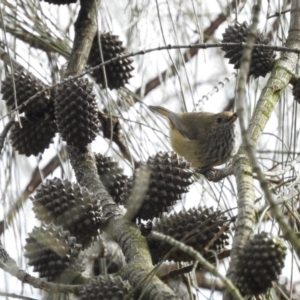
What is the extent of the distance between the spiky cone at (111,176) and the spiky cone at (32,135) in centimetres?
15

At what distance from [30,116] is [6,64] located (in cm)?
39

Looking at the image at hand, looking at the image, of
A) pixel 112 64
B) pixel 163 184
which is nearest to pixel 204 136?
pixel 112 64

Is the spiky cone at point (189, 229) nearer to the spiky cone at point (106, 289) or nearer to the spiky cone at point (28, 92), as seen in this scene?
the spiky cone at point (106, 289)

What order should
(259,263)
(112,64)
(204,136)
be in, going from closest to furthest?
(259,263)
(112,64)
(204,136)

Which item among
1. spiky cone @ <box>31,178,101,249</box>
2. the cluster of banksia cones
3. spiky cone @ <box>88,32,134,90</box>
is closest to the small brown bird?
spiky cone @ <box>88,32,134,90</box>

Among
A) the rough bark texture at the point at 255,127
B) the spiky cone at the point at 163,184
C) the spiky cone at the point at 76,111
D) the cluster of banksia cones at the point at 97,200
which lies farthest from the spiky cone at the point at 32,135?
the rough bark texture at the point at 255,127

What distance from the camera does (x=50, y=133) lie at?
1974 millimetres

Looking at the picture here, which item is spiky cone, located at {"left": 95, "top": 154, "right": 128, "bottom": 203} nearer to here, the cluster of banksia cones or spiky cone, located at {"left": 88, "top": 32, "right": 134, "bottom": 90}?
the cluster of banksia cones

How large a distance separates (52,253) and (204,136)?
A: 7.15 ft

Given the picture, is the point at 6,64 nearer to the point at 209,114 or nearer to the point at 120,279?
the point at 120,279

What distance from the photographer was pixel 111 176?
6.09 ft

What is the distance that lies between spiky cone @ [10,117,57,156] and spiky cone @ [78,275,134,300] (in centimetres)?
80

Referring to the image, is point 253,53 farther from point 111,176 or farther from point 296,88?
point 111,176

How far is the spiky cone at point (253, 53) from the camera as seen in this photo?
1.83 m
